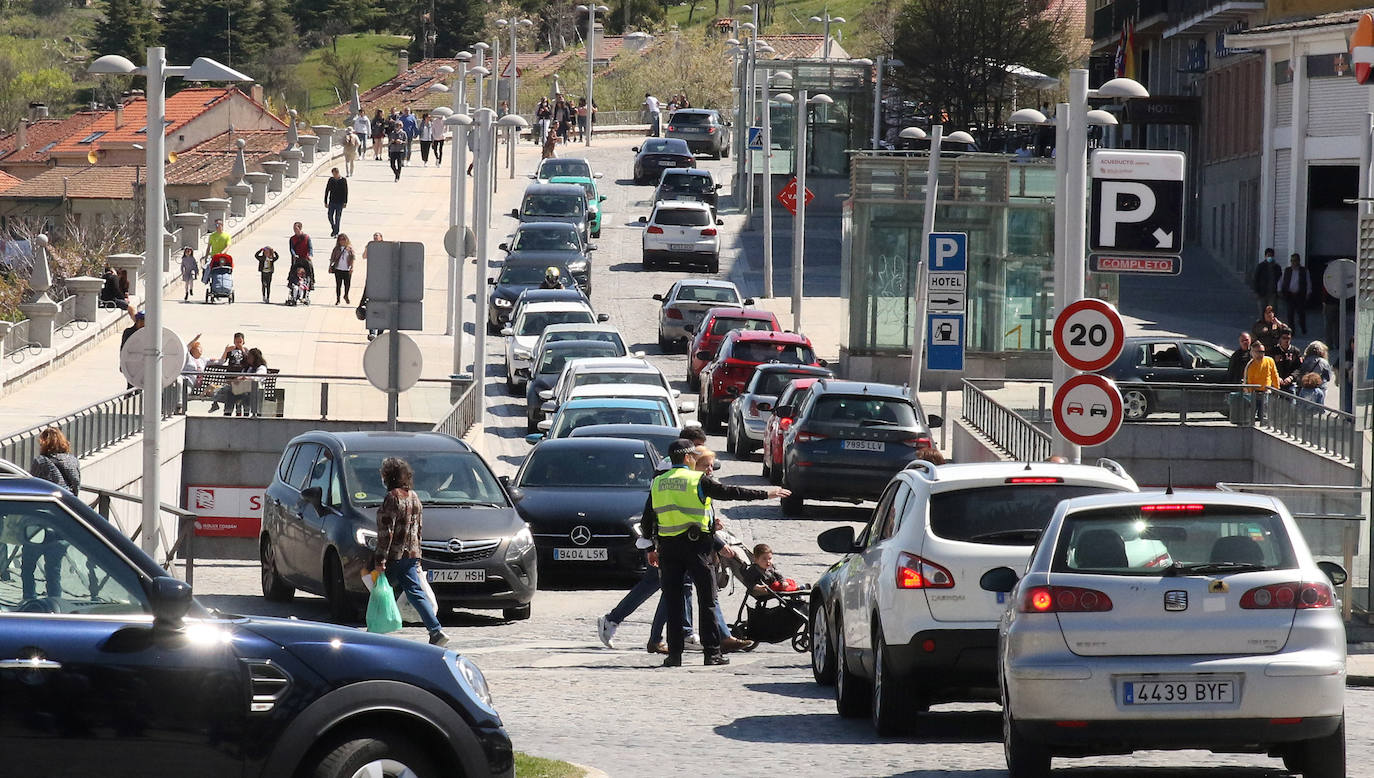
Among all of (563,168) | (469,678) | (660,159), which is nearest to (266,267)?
(563,168)

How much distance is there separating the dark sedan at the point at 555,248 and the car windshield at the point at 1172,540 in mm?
38366

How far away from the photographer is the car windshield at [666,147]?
7875 centimetres

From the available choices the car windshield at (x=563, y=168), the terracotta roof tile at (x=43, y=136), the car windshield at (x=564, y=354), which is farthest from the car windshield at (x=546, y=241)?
the terracotta roof tile at (x=43, y=136)

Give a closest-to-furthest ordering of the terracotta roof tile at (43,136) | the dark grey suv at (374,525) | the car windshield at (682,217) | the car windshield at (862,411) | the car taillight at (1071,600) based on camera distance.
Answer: the car taillight at (1071,600) < the dark grey suv at (374,525) < the car windshield at (862,411) < the car windshield at (682,217) < the terracotta roof tile at (43,136)

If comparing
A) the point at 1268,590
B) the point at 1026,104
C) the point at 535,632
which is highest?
the point at 1026,104

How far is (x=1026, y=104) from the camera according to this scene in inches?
3027

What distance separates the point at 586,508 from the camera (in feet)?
68.4

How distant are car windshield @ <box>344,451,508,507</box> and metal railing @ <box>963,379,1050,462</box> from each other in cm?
711

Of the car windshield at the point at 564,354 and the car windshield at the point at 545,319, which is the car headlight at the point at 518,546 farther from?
the car windshield at the point at 545,319

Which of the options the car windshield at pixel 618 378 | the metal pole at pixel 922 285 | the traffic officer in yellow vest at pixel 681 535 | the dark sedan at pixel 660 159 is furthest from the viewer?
the dark sedan at pixel 660 159

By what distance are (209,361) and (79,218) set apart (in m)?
78.0

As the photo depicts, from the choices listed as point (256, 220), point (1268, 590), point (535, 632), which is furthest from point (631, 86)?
point (1268, 590)

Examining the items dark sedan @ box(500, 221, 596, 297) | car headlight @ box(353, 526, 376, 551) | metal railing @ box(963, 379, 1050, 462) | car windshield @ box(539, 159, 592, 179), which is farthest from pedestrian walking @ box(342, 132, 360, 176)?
car headlight @ box(353, 526, 376, 551)

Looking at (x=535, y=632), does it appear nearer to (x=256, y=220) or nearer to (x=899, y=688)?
(x=899, y=688)
